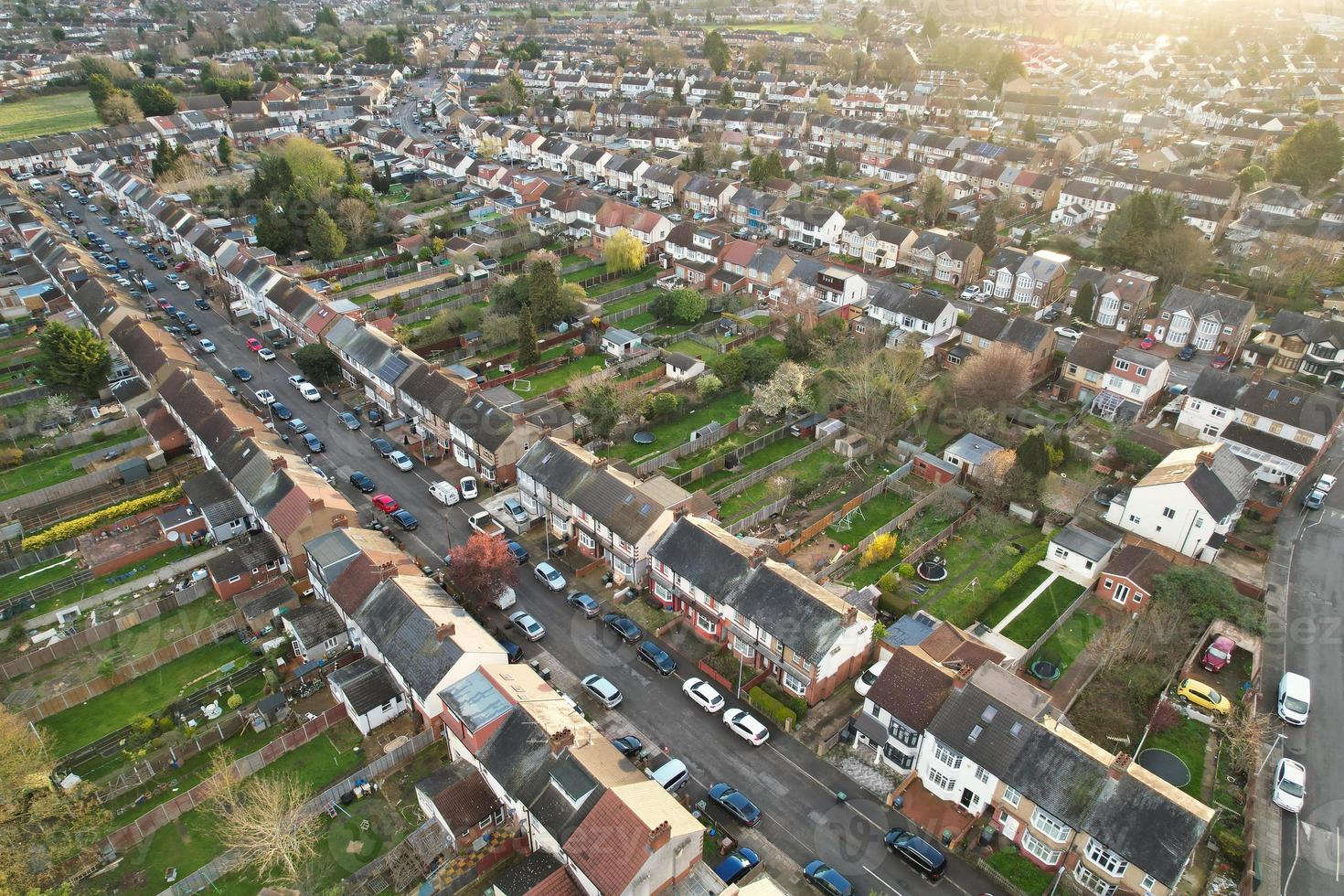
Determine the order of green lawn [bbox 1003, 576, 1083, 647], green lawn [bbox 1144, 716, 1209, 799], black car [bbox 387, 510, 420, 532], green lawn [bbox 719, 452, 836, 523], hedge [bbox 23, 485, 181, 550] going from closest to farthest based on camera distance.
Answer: green lawn [bbox 1144, 716, 1209, 799], green lawn [bbox 1003, 576, 1083, 647], hedge [bbox 23, 485, 181, 550], black car [bbox 387, 510, 420, 532], green lawn [bbox 719, 452, 836, 523]

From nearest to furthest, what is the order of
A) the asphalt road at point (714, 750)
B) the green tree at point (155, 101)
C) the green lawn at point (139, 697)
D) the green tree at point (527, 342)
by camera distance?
the asphalt road at point (714, 750) < the green lawn at point (139, 697) < the green tree at point (527, 342) < the green tree at point (155, 101)

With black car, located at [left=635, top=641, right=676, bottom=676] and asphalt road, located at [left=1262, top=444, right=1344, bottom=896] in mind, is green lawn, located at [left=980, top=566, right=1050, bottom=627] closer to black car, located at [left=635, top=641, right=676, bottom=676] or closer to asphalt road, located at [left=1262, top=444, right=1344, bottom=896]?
asphalt road, located at [left=1262, top=444, right=1344, bottom=896]

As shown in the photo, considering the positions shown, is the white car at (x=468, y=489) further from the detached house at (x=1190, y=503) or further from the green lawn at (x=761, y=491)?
the detached house at (x=1190, y=503)

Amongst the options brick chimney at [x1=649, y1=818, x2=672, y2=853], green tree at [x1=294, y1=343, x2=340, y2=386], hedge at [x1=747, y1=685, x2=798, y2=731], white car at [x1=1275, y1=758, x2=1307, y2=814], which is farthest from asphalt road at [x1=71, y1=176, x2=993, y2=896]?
green tree at [x1=294, y1=343, x2=340, y2=386]

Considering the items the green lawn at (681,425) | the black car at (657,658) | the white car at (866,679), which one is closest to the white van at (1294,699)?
the white car at (866,679)

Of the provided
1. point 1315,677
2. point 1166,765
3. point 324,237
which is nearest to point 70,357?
point 324,237

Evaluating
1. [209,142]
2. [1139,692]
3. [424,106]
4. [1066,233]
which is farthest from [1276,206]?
[209,142]

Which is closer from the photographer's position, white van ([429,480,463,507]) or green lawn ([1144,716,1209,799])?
green lawn ([1144,716,1209,799])

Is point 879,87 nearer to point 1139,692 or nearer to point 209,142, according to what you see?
point 209,142
